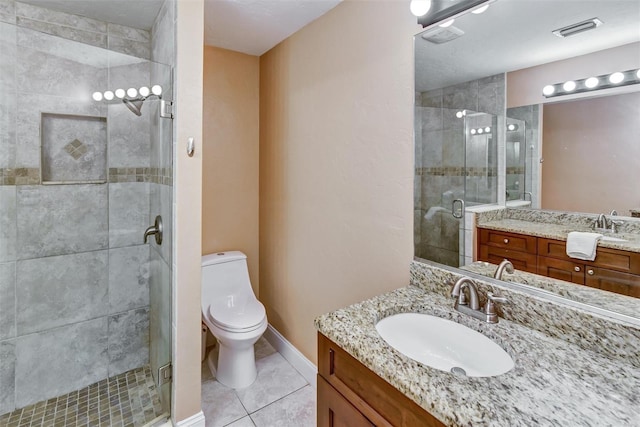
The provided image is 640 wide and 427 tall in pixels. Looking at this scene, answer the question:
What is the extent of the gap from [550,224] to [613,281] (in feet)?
0.77

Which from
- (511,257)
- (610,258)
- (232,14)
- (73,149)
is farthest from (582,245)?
(73,149)

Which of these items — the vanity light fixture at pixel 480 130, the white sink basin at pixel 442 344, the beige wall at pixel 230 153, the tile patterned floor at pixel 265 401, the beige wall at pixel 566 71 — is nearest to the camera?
the beige wall at pixel 566 71

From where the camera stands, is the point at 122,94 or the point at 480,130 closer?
the point at 480,130

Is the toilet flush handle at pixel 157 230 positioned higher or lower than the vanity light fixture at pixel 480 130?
lower

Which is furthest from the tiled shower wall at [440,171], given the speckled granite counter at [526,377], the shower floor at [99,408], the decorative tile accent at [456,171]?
the shower floor at [99,408]

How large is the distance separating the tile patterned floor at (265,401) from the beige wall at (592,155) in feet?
5.53

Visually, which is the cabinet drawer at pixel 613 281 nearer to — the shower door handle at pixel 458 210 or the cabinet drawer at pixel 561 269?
the cabinet drawer at pixel 561 269

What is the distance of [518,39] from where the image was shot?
1134 millimetres

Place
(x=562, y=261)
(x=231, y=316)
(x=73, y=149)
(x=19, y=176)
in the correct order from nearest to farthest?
(x=562, y=261) < (x=19, y=176) < (x=73, y=149) < (x=231, y=316)

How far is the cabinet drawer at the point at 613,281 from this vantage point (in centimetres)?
92

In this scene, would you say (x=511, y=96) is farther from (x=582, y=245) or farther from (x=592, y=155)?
(x=582, y=245)

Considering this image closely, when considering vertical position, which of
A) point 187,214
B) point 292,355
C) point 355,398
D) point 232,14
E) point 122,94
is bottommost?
point 292,355

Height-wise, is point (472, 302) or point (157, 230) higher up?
point (157, 230)

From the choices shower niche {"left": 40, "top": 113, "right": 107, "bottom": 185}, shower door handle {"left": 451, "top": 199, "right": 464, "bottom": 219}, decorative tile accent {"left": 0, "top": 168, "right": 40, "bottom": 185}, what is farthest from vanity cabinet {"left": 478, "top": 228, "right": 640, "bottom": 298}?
decorative tile accent {"left": 0, "top": 168, "right": 40, "bottom": 185}
